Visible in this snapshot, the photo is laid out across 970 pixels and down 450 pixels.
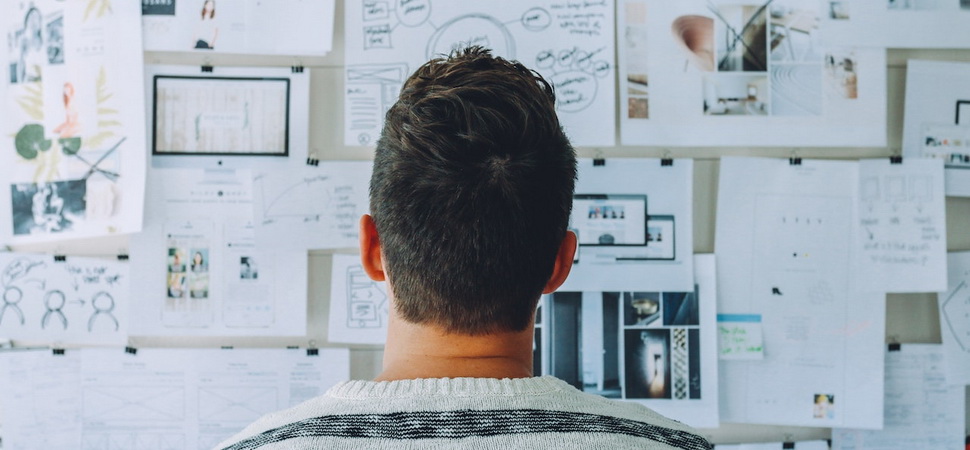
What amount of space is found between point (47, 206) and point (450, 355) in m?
0.97

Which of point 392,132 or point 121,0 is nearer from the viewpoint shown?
point 392,132

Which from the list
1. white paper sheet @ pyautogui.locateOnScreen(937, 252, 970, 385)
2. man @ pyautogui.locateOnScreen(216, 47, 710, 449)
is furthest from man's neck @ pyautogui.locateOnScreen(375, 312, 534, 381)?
white paper sheet @ pyautogui.locateOnScreen(937, 252, 970, 385)

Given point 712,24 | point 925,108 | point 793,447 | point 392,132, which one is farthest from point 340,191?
point 925,108

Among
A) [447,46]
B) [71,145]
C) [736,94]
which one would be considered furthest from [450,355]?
[71,145]

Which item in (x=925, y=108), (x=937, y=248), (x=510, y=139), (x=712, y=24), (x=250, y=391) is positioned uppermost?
(x=712, y=24)

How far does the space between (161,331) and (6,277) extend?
0.98 feet

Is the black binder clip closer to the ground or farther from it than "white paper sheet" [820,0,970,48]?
closer to the ground

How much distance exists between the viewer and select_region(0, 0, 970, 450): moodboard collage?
1.23m

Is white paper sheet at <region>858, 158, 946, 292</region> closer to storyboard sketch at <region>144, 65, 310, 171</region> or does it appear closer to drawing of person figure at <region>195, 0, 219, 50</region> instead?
storyboard sketch at <region>144, 65, 310, 171</region>

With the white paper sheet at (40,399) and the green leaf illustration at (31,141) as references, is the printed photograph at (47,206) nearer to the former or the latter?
the green leaf illustration at (31,141)

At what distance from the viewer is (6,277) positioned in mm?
1251

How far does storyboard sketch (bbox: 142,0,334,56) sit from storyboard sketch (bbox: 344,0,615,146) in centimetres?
6

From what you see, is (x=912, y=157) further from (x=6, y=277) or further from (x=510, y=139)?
(x=6, y=277)

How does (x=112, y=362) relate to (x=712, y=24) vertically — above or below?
below
